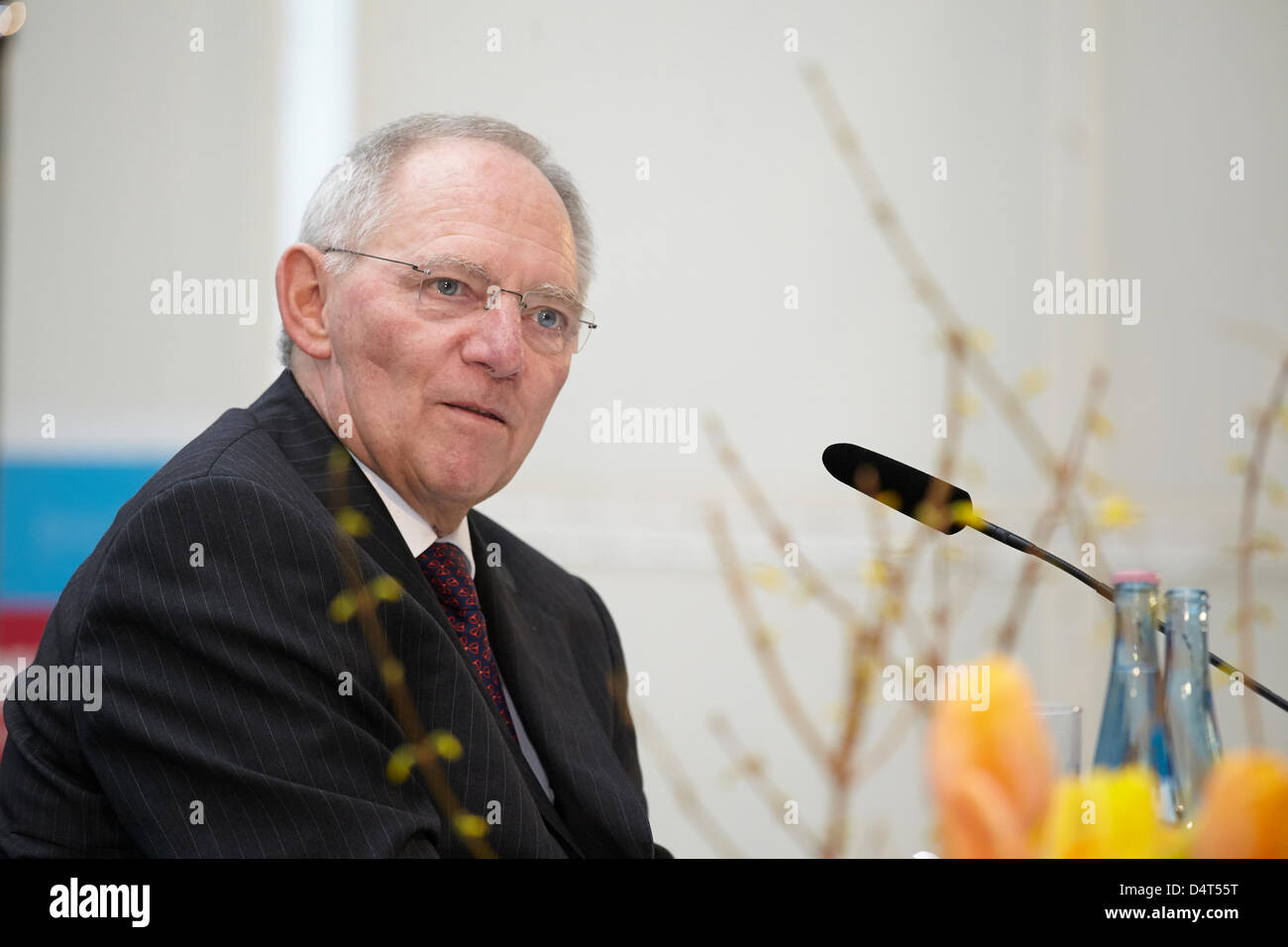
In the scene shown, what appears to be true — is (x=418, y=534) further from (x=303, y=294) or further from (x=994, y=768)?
(x=994, y=768)

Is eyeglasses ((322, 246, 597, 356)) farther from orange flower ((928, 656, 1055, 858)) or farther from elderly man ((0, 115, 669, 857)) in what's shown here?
orange flower ((928, 656, 1055, 858))

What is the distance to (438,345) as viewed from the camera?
55.9 inches

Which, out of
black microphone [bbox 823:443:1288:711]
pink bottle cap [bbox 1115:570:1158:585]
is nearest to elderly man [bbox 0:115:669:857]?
black microphone [bbox 823:443:1288:711]

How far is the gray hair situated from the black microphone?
31.5 inches

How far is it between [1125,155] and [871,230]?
69 cm

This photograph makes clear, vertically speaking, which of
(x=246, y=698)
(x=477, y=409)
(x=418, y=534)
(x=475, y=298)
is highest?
(x=475, y=298)

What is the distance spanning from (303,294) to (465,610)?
0.47m

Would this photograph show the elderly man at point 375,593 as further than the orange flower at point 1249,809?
Yes

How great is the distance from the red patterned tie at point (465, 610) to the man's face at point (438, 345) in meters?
0.08

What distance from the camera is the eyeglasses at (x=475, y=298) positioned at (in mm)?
1427

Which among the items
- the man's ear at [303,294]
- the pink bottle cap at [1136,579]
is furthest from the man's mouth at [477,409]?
the pink bottle cap at [1136,579]

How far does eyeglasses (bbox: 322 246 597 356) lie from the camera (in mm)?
1427

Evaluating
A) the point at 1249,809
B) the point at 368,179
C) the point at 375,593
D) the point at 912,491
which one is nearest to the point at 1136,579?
the point at 912,491

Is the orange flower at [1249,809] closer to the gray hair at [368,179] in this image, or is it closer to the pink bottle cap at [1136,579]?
the pink bottle cap at [1136,579]
